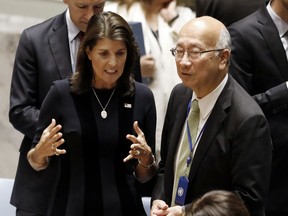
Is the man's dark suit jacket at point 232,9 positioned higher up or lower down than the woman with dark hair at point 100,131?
higher up

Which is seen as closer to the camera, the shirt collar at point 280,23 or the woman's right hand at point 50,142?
the woman's right hand at point 50,142

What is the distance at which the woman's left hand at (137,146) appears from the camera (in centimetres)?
295

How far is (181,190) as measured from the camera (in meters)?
2.85

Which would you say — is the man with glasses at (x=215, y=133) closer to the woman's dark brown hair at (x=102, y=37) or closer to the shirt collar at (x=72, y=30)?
the woman's dark brown hair at (x=102, y=37)

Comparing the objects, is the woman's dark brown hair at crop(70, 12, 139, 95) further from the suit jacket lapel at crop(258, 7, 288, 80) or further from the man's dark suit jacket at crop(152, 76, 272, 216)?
the suit jacket lapel at crop(258, 7, 288, 80)

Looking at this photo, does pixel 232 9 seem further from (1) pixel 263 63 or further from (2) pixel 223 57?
(2) pixel 223 57

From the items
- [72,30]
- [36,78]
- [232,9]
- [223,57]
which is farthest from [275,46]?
[36,78]

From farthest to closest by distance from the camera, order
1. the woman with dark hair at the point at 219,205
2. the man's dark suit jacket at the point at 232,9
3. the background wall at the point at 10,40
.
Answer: the background wall at the point at 10,40, the man's dark suit jacket at the point at 232,9, the woman with dark hair at the point at 219,205

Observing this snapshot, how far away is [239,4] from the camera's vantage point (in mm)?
3752

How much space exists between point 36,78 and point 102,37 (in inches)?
17.1

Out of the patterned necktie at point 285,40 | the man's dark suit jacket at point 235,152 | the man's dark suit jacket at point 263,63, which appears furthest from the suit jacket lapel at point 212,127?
the patterned necktie at point 285,40

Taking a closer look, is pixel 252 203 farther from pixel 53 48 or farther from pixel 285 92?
pixel 53 48

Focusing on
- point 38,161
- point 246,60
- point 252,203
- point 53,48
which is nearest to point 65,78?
point 53,48

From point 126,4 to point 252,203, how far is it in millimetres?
1640
